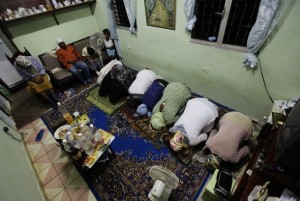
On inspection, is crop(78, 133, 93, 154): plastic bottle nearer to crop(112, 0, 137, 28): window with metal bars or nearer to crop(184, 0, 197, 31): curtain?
crop(184, 0, 197, 31): curtain

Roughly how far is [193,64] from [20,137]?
323 centimetres

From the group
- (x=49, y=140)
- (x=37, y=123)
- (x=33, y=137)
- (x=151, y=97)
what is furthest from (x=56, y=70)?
(x=151, y=97)

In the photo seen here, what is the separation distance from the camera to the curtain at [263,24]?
5.59 feet

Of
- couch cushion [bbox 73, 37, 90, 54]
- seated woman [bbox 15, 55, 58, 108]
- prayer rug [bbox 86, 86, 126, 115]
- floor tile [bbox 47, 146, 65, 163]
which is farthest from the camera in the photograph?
couch cushion [bbox 73, 37, 90, 54]

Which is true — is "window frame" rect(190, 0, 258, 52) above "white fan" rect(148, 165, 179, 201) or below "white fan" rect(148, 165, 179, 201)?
above

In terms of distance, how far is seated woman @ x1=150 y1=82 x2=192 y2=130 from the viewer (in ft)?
7.88

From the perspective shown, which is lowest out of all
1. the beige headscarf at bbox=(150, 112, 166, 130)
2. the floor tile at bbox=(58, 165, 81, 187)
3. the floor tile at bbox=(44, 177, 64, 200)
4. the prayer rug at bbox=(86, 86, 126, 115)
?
the floor tile at bbox=(44, 177, 64, 200)

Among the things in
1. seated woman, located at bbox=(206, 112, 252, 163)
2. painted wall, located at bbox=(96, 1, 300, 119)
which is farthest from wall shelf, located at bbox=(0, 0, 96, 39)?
seated woman, located at bbox=(206, 112, 252, 163)

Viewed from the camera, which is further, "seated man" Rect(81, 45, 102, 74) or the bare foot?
"seated man" Rect(81, 45, 102, 74)

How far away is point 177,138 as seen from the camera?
212 centimetres

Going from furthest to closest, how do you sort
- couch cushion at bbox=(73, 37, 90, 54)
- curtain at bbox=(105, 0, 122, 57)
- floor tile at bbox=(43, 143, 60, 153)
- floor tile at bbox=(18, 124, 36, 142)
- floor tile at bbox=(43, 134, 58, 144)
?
couch cushion at bbox=(73, 37, 90, 54)
curtain at bbox=(105, 0, 122, 57)
floor tile at bbox=(18, 124, 36, 142)
floor tile at bbox=(43, 134, 58, 144)
floor tile at bbox=(43, 143, 60, 153)

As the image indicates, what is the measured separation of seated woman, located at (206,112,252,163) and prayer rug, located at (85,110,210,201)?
1.28 ft

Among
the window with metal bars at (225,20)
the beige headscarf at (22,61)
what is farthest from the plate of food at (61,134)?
the window with metal bars at (225,20)

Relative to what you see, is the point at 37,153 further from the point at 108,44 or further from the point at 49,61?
the point at 108,44
